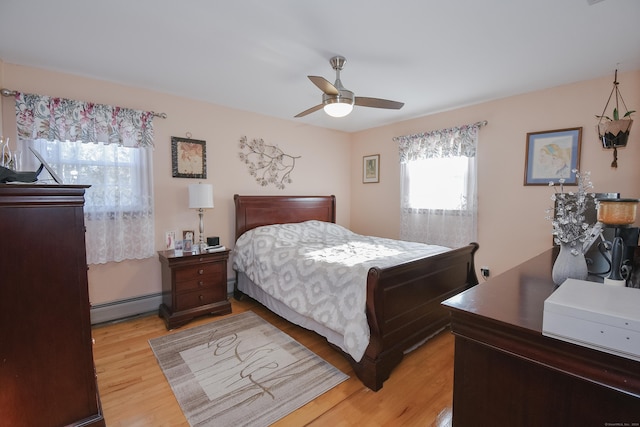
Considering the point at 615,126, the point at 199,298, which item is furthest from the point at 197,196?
the point at 615,126

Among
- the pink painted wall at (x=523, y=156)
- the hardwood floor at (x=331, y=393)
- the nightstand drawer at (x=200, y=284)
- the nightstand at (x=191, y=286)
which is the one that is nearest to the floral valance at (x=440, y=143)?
the pink painted wall at (x=523, y=156)

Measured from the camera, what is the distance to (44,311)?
1.37 m

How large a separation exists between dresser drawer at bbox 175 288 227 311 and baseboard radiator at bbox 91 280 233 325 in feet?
1.76

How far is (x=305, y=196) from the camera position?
14.1ft

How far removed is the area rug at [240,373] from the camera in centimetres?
176

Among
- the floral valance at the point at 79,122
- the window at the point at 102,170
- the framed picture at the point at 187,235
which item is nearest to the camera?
the floral valance at the point at 79,122

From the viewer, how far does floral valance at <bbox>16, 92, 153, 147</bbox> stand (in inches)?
96.6

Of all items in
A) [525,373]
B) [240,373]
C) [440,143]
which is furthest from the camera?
[440,143]

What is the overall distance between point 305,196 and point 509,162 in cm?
262

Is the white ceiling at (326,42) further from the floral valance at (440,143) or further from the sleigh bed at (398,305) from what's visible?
the sleigh bed at (398,305)

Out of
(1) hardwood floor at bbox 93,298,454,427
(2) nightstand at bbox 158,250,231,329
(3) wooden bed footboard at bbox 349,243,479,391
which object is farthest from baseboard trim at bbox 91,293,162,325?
(3) wooden bed footboard at bbox 349,243,479,391

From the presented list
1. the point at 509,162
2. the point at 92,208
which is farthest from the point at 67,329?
the point at 509,162

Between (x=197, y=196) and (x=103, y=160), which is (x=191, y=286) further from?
(x=103, y=160)

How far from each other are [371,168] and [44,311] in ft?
13.8
